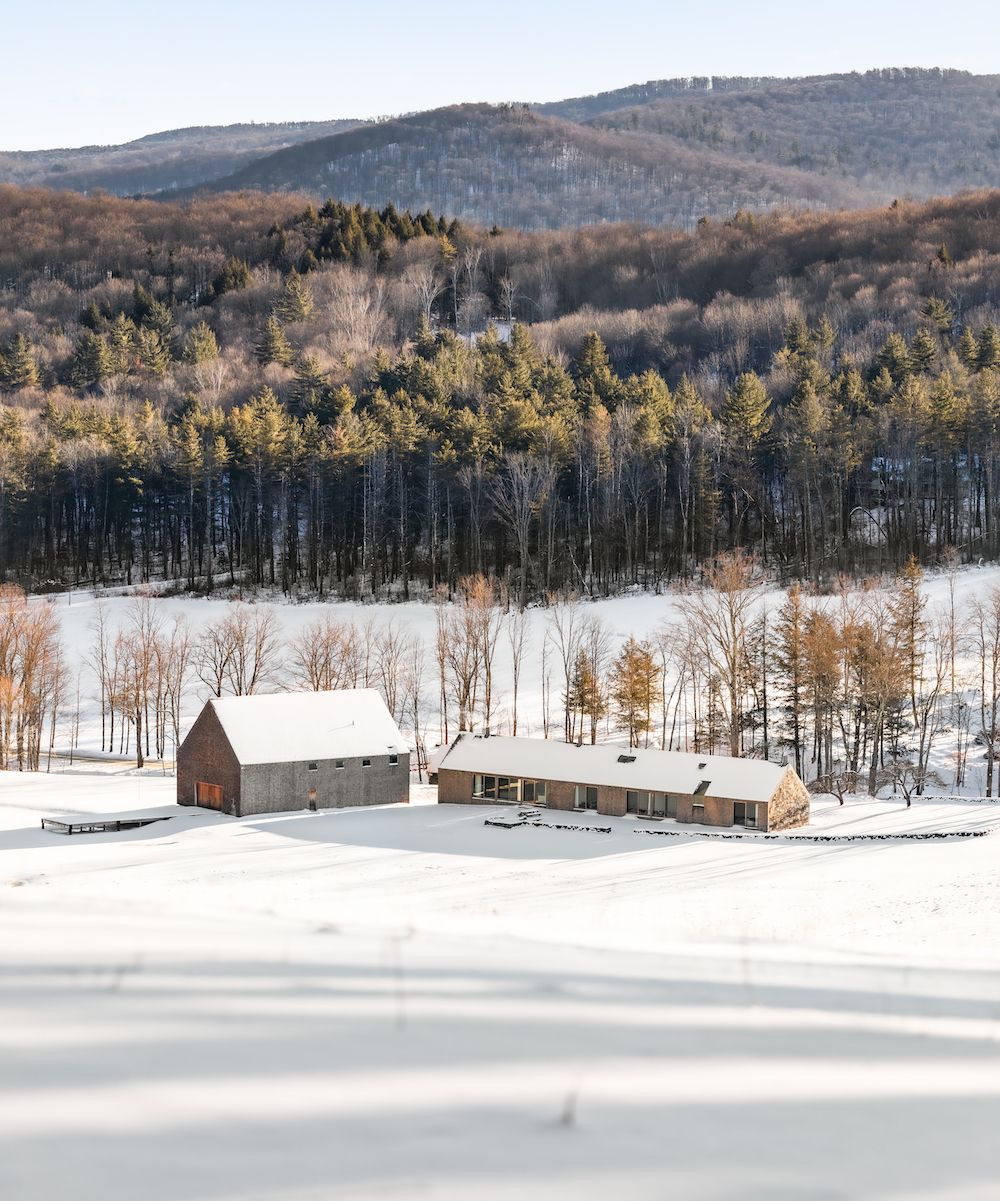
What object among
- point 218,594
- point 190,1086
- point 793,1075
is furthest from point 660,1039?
point 218,594

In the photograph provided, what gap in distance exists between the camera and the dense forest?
61844mm

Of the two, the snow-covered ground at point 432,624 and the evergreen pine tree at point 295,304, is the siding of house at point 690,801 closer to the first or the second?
the snow-covered ground at point 432,624

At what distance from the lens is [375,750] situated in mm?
34812

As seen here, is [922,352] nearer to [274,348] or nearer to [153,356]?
[274,348]

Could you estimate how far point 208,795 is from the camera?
3409 cm

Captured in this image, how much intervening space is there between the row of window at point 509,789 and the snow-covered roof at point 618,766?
1.15 feet

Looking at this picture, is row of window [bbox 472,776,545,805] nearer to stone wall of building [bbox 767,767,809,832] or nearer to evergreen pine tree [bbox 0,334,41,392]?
stone wall of building [bbox 767,767,809,832]

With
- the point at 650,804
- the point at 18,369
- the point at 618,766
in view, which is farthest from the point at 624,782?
the point at 18,369

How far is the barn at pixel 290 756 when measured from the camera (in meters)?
33.4

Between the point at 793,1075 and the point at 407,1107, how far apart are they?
4.43 ft

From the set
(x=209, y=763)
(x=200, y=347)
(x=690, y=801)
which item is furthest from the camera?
(x=200, y=347)

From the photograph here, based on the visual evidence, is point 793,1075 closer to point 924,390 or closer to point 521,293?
point 924,390

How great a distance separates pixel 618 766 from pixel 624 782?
2.31 feet

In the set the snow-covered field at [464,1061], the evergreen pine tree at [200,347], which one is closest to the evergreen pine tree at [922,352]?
the evergreen pine tree at [200,347]
